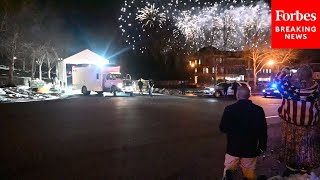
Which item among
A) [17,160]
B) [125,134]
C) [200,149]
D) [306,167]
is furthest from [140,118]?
[306,167]

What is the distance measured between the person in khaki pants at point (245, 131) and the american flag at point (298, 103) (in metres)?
0.72

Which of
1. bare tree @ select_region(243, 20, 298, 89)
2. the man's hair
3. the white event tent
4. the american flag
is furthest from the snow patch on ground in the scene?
bare tree @ select_region(243, 20, 298, 89)

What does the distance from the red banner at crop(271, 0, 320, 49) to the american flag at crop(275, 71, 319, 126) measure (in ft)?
5.98

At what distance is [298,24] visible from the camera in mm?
7312

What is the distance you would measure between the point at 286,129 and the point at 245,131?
1.00 metres

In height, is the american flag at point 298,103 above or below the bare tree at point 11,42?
below

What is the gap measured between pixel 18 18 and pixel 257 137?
42180mm

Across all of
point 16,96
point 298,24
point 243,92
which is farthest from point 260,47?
point 243,92

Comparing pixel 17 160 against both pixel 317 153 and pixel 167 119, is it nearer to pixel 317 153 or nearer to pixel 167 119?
pixel 317 153

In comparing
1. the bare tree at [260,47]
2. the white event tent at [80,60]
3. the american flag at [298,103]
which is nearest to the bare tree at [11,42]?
the white event tent at [80,60]

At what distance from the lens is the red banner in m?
7.27

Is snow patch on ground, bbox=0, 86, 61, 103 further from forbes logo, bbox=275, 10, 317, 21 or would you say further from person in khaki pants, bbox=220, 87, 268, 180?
person in khaki pants, bbox=220, 87, 268, 180

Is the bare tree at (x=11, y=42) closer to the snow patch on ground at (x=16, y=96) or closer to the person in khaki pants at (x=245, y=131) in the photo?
the snow patch on ground at (x=16, y=96)

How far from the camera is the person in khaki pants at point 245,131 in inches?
193
